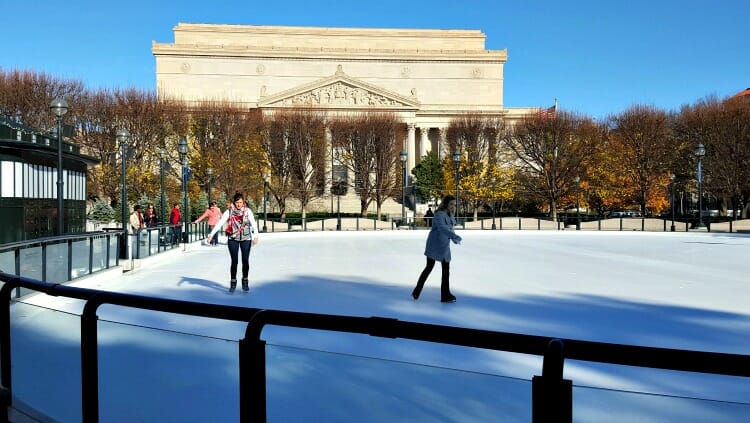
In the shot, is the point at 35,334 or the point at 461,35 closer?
the point at 35,334

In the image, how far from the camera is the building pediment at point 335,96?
6650 centimetres

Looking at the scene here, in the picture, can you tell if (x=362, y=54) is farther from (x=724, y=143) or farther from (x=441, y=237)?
(x=441, y=237)

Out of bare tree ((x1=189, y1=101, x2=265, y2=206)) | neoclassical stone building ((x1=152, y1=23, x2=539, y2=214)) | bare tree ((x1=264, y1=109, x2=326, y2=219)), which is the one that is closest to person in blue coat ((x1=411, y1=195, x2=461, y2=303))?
bare tree ((x1=189, y1=101, x2=265, y2=206))

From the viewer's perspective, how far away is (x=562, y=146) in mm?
49312

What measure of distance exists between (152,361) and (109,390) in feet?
1.46

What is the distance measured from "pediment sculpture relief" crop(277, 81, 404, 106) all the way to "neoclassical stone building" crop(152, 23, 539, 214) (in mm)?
3486

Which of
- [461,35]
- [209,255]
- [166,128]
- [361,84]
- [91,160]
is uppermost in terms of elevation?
[461,35]

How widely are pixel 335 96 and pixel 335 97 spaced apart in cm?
10

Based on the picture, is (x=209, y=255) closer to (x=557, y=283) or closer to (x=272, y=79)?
(x=557, y=283)

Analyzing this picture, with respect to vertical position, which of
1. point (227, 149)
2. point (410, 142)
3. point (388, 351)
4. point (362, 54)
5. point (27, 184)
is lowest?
point (388, 351)

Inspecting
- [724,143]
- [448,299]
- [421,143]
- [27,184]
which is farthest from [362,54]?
[448,299]

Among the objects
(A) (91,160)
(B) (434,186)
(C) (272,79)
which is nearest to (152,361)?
(A) (91,160)

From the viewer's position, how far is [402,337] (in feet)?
8.13

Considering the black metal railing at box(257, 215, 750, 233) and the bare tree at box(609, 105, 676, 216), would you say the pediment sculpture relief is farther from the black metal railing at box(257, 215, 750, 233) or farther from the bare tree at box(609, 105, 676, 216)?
the bare tree at box(609, 105, 676, 216)
